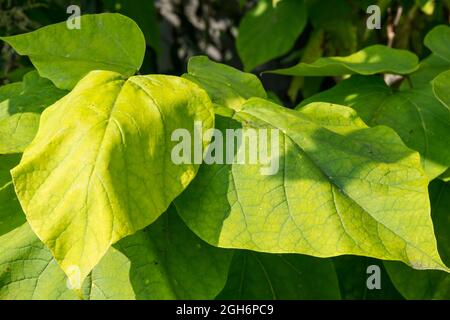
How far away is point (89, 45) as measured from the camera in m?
1.00

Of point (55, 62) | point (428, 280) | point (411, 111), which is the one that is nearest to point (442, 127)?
point (411, 111)

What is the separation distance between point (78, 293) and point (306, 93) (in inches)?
62.6

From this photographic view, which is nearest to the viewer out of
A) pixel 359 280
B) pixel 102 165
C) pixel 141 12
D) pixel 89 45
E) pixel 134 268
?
pixel 102 165

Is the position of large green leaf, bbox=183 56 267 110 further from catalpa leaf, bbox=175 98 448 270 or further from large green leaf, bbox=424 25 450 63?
large green leaf, bbox=424 25 450 63

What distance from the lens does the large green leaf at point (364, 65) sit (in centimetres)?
113

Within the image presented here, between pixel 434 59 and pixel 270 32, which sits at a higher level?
pixel 434 59

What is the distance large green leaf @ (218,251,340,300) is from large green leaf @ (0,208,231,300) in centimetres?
18

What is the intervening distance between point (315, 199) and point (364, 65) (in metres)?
0.44

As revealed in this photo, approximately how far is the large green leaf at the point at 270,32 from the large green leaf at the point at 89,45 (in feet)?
3.38

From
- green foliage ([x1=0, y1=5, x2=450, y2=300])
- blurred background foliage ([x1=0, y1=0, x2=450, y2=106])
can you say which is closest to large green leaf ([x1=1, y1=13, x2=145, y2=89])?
green foliage ([x1=0, y1=5, x2=450, y2=300])

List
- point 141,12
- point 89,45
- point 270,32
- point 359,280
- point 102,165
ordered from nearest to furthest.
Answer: point 102,165, point 89,45, point 359,280, point 270,32, point 141,12

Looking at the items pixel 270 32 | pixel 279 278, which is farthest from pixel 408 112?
pixel 270 32

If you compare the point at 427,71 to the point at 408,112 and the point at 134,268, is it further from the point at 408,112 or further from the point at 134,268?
the point at 134,268

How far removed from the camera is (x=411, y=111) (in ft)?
3.73
